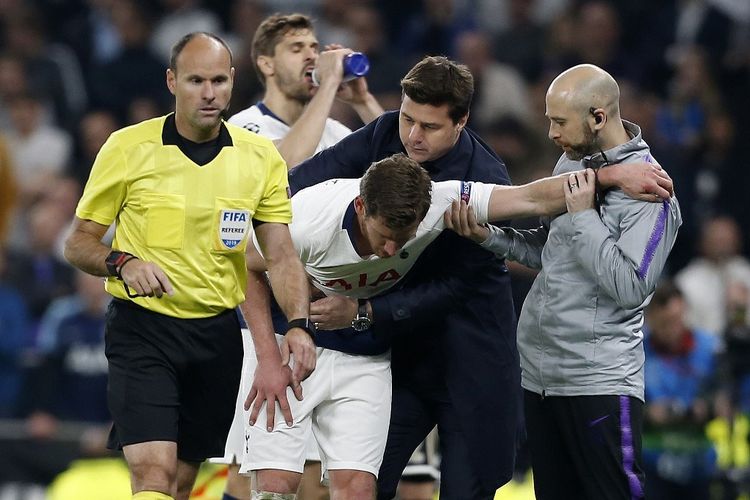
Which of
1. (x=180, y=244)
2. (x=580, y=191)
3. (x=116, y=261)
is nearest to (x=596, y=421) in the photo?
(x=580, y=191)

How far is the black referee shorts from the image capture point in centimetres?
500

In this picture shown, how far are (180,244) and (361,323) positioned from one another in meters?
0.75

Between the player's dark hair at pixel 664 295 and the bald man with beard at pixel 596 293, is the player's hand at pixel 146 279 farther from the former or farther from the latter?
the player's dark hair at pixel 664 295

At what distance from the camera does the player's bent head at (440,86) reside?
5262 millimetres

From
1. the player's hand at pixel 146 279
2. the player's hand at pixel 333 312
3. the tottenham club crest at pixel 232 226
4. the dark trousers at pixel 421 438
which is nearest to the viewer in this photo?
the player's hand at pixel 146 279

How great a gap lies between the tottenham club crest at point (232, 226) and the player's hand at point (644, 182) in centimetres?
133

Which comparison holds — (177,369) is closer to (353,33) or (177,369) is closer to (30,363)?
(30,363)

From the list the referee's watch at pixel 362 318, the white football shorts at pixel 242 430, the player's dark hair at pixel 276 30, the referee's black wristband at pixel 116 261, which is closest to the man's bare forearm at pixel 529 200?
the referee's watch at pixel 362 318

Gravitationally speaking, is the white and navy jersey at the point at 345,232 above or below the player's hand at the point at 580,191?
below

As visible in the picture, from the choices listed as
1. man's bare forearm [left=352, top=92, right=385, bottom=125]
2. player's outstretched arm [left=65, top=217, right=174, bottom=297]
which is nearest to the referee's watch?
player's outstretched arm [left=65, top=217, right=174, bottom=297]

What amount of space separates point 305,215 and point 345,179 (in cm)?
22

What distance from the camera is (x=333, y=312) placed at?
5.21 metres

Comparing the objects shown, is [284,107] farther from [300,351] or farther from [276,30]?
[300,351]

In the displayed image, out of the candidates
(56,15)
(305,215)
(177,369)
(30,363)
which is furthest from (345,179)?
(56,15)
